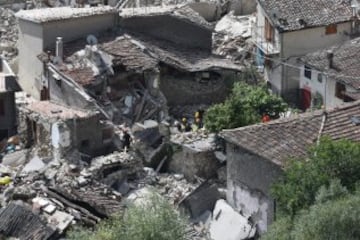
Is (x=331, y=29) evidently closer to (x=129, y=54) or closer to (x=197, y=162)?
(x=129, y=54)

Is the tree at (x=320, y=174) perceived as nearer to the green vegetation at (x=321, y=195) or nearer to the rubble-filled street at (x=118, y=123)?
the green vegetation at (x=321, y=195)

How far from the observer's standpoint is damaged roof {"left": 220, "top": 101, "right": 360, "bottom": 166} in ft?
91.5

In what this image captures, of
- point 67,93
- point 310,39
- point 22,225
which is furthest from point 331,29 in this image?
point 22,225

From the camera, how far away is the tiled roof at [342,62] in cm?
3634

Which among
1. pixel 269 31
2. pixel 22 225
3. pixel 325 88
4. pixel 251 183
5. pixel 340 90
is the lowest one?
pixel 22 225

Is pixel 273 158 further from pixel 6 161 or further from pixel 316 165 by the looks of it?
pixel 6 161

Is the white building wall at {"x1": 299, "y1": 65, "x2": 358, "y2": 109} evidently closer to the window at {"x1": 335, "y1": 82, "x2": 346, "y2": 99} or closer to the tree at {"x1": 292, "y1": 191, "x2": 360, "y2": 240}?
the window at {"x1": 335, "y1": 82, "x2": 346, "y2": 99}

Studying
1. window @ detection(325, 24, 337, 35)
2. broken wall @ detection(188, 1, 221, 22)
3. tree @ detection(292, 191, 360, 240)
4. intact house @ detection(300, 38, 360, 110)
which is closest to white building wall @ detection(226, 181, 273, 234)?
tree @ detection(292, 191, 360, 240)

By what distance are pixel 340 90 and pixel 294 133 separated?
28.5 feet

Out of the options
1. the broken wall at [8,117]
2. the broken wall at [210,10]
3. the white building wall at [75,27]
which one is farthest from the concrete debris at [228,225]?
the broken wall at [210,10]

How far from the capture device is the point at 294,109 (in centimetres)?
3816

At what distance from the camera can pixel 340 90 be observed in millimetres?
36688

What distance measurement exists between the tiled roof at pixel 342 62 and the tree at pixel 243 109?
301cm

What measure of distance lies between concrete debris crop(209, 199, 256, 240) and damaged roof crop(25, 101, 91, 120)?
6.12 meters
